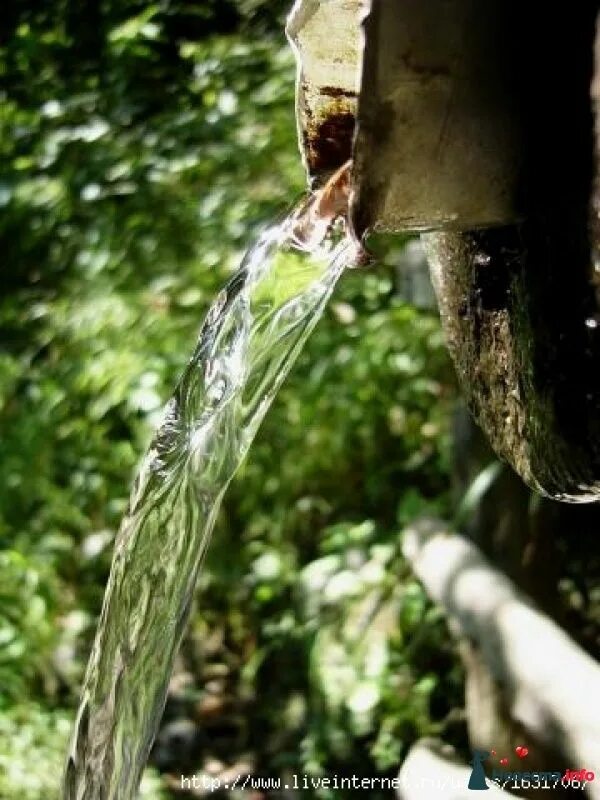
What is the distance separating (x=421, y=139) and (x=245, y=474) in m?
2.39

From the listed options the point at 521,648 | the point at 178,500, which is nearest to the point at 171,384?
the point at 521,648

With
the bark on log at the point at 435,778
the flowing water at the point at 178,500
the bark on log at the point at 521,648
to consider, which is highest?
the flowing water at the point at 178,500

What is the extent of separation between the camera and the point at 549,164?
0.76m

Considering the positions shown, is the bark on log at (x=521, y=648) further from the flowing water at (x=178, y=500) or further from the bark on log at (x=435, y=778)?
the flowing water at (x=178, y=500)

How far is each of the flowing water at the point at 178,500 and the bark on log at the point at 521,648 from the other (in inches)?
25.7

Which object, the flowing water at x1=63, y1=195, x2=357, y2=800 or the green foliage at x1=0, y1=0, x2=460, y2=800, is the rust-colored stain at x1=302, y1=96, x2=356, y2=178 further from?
the green foliage at x1=0, y1=0, x2=460, y2=800

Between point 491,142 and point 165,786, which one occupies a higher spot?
point 491,142

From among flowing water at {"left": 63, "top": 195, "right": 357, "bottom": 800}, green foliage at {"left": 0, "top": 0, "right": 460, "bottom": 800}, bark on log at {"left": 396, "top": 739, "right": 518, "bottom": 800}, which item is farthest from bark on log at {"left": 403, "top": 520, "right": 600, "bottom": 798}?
flowing water at {"left": 63, "top": 195, "right": 357, "bottom": 800}

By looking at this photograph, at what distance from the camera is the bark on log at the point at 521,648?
1.69m

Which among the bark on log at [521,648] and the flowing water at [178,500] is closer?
the flowing water at [178,500]

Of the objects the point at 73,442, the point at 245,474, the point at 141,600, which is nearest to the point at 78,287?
the point at 73,442

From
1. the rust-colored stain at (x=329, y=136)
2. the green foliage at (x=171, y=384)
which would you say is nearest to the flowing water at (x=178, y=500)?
the rust-colored stain at (x=329, y=136)

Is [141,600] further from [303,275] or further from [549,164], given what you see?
[549,164]

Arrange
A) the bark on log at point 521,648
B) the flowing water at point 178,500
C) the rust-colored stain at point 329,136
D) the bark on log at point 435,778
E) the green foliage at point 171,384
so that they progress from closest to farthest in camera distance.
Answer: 1. the rust-colored stain at point 329,136
2. the flowing water at point 178,500
3. the bark on log at point 521,648
4. the bark on log at point 435,778
5. the green foliage at point 171,384
